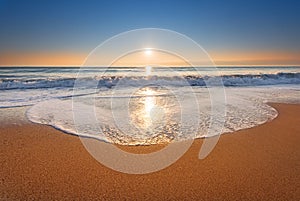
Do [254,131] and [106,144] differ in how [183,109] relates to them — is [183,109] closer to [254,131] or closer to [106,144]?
[254,131]

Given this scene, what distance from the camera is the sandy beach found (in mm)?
2898

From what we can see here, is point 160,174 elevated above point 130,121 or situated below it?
below

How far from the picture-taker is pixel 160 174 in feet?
11.1

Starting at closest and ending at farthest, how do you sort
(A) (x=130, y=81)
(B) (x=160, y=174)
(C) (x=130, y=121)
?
(B) (x=160, y=174)
(C) (x=130, y=121)
(A) (x=130, y=81)

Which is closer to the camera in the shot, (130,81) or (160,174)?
(160,174)

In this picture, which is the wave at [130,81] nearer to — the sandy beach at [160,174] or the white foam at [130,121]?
the white foam at [130,121]

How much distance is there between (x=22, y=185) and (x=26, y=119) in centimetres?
397

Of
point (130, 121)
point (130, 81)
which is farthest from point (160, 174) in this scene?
point (130, 81)

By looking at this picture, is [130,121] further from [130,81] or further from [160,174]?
[130,81]

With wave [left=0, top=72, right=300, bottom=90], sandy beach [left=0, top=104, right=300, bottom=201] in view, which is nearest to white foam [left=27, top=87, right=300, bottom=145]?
sandy beach [left=0, top=104, right=300, bottom=201]

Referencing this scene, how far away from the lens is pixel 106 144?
15.0 feet

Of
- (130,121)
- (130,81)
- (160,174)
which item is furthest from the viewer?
(130,81)

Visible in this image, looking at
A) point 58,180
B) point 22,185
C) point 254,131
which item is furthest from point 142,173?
point 254,131

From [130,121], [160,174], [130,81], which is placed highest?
[130,81]
